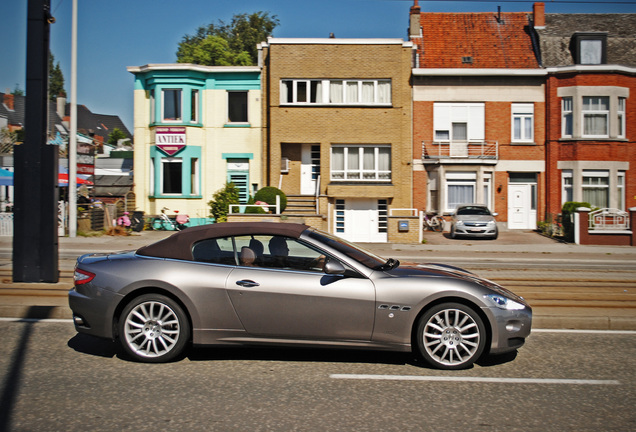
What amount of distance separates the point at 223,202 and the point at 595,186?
1772 cm

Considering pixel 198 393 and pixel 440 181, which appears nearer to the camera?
pixel 198 393

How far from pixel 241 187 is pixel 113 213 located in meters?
6.31

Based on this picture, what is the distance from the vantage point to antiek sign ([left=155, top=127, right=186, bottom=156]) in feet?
95.7

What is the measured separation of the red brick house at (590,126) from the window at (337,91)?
8.27 m

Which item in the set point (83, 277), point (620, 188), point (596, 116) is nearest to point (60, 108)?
point (596, 116)

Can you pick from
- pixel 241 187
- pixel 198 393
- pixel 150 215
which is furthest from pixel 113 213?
pixel 198 393

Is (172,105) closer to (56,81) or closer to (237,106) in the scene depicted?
→ (237,106)

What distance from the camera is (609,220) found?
25.0 meters

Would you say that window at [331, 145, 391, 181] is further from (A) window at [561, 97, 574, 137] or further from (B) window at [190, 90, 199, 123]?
(A) window at [561, 97, 574, 137]

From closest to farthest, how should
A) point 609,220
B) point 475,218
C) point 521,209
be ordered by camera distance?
point 609,220 < point 475,218 < point 521,209

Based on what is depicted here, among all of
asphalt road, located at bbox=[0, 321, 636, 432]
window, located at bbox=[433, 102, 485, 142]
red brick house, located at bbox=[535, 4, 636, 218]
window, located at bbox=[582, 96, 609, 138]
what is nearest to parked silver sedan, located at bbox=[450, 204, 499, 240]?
window, located at bbox=[433, 102, 485, 142]

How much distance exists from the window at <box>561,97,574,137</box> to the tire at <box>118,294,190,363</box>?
27.7m

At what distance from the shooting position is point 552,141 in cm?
2970

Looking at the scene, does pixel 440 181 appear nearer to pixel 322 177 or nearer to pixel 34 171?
pixel 322 177
